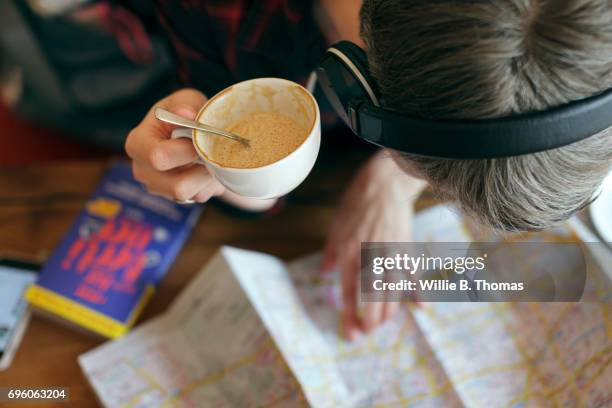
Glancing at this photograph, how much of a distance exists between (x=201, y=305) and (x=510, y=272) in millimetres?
424

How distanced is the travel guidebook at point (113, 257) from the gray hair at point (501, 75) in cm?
48

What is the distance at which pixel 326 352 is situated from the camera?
746 millimetres

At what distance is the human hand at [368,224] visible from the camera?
0.76m

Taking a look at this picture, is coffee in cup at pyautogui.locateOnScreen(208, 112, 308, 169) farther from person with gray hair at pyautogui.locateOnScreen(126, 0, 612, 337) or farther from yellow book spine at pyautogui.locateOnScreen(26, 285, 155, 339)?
yellow book spine at pyautogui.locateOnScreen(26, 285, 155, 339)

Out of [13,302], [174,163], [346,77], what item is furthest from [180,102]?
[13,302]

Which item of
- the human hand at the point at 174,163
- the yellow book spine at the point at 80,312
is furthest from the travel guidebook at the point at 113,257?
the human hand at the point at 174,163

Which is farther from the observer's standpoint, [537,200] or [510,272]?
[510,272]

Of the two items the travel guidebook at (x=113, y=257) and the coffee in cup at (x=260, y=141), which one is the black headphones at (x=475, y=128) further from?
the travel guidebook at (x=113, y=257)

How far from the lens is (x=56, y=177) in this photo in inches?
37.2

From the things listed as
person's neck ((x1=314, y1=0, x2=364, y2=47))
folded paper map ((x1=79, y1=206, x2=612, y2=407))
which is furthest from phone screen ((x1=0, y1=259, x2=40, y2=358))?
person's neck ((x1=314, y1=0, x2=364, y2=47))

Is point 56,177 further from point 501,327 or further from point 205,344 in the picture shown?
point 501,327

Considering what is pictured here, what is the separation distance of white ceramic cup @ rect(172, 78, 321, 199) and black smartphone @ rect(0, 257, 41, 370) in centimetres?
44

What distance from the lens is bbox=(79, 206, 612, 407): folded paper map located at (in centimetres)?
67

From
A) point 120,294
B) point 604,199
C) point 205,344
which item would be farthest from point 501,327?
point 120,294
